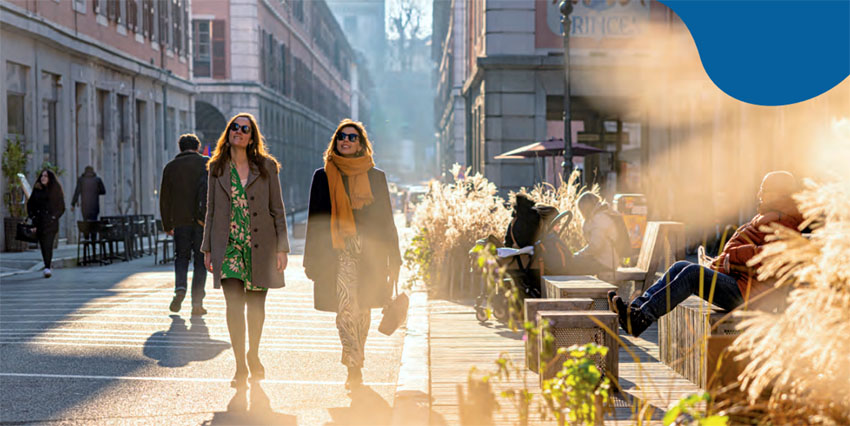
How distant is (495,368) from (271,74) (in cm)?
5058

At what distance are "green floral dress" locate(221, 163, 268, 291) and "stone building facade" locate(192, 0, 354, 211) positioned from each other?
27.5 m

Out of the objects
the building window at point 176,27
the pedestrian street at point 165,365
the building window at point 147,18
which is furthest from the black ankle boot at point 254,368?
the building window at point 176,27

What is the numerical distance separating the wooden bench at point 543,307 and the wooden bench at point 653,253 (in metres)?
2.26

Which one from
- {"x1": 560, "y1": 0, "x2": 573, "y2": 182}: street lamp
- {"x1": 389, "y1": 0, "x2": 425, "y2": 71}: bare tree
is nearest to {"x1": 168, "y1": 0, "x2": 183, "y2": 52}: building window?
{"x1": 560, "y1": 0, "x2": 573, "y2": 182}: street lamp

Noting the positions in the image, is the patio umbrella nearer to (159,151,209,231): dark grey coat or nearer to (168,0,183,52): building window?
(159,151,209,231): dark grey coat

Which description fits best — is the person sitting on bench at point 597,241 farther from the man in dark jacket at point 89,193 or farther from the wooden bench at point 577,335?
the man in dark jacket at point 89,193

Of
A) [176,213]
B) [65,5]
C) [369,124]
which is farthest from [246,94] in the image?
[369,124]

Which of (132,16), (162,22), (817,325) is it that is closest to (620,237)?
(817,325)

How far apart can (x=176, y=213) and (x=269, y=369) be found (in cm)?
357

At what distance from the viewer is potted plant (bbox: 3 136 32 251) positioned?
76.9ft

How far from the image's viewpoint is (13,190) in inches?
944

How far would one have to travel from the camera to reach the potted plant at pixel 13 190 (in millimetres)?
23453

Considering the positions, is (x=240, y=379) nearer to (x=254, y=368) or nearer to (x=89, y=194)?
(x=254, y=368)

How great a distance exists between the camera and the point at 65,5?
28.7 m
